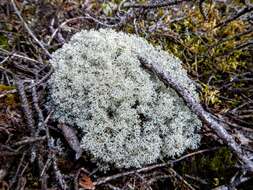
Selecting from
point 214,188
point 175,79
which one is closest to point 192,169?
point 214,188

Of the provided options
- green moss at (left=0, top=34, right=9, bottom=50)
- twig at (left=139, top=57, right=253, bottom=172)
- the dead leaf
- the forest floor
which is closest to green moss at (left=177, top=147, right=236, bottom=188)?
the forest floor

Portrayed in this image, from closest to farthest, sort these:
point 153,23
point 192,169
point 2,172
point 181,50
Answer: point 2,172 → point 192,169 → point 181,50 → point 153,23

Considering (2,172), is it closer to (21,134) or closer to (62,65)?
(21,134)

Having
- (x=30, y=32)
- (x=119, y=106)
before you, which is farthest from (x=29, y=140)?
(x=30, y=32)

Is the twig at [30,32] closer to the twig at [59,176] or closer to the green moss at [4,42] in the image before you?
the green moss at [4,42]

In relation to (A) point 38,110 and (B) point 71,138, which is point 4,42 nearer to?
(A) point 38,110

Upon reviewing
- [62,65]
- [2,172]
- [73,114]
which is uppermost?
[62,65]

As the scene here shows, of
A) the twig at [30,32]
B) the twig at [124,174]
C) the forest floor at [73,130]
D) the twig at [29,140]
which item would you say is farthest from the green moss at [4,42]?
the twig at [124,174]
